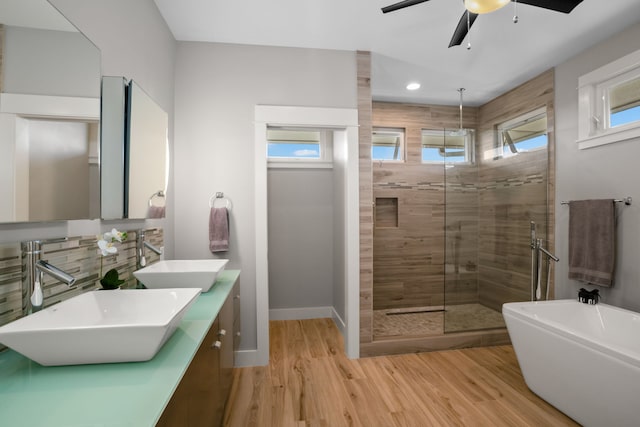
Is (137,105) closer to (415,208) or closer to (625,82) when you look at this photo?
(415,208)

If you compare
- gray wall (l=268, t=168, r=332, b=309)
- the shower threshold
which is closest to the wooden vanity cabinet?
the shower threshold

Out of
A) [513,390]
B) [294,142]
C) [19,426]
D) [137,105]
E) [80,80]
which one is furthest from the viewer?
[294,142]

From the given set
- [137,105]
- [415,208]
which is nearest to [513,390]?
[415,208]

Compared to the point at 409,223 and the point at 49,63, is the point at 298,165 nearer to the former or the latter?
the point at 409,223

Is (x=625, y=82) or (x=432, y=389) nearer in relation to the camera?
(x=432, y=389)

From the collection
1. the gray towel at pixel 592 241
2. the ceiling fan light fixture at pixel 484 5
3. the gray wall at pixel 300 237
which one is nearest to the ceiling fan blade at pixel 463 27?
the ceiling fan light fixture at pixel 484 5

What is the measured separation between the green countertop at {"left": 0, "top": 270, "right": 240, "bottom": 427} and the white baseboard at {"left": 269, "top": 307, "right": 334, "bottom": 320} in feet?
8.99

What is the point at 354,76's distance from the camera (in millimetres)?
2729

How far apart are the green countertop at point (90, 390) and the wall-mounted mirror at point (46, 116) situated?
19.8 inches

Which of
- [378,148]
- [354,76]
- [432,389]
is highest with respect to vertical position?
[354,76]

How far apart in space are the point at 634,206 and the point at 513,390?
1673 mm

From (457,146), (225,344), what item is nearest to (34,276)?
(225,344)

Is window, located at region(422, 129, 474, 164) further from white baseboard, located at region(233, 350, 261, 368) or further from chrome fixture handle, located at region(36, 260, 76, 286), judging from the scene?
chrome fixture handle, located at region(36, 260, 76, 286)

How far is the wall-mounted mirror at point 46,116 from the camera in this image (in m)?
0.99
